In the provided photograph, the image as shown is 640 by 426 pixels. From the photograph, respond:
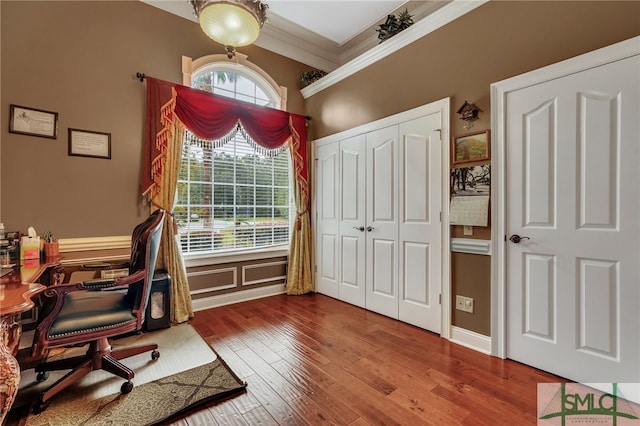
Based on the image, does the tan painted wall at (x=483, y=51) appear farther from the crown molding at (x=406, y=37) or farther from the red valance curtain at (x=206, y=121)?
the red valance curtain at (x=206, y=121)

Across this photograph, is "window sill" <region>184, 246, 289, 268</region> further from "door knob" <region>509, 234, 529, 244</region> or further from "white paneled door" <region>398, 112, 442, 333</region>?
"door knob" <region>509, 234, 529, 244</region>

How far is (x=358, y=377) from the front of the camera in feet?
6.59

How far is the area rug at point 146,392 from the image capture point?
5.28 feet

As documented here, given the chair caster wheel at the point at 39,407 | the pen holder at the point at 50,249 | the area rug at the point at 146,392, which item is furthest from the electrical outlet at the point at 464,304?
the pen holder at the point at 50,249

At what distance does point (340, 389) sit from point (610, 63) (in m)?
2.64

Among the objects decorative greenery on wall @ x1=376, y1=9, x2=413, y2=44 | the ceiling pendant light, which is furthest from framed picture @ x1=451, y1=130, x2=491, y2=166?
the ceiling pendant light

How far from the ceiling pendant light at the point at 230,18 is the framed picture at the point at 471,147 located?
1860 millimetres

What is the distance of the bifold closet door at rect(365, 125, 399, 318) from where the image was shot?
307 centimetres

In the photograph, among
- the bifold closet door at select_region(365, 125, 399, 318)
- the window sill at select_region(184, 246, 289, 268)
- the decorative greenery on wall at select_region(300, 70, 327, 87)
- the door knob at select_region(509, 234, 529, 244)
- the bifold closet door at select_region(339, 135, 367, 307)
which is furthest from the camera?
the decorative greenery on wall at select_region(300, 70, 327, 87)

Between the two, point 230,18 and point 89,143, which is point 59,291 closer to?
point 89,143

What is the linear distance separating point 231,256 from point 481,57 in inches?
127

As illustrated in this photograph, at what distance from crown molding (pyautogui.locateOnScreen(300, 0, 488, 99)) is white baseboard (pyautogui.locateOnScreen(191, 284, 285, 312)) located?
2762 millimetres

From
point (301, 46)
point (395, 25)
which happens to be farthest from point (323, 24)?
point (395, 25)

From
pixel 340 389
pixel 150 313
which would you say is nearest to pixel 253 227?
pixel 150 313
